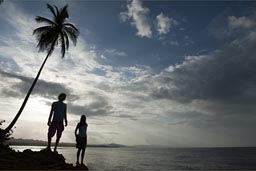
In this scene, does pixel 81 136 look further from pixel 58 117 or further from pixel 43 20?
pixel 43 20

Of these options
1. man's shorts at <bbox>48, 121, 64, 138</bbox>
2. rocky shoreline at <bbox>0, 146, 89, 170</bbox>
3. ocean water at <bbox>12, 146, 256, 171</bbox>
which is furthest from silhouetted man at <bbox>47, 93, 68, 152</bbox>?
ocean water at <bbox>12, 146, 256, 171</bbox>

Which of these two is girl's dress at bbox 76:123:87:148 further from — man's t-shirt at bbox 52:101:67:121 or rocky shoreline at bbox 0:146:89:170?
man's t-shirt at bbox 52:101:67:121

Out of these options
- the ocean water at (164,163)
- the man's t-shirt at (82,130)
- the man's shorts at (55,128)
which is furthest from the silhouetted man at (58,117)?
the ocean water at (164,163)

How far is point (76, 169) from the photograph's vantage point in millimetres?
8562

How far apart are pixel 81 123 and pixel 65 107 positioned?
3.74ft

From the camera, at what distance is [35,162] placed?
8.73 meters

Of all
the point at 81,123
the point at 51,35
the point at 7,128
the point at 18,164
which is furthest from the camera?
the point at 51,35

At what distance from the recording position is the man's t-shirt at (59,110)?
9.44 meters

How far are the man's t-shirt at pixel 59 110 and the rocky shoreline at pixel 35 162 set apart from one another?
152cm

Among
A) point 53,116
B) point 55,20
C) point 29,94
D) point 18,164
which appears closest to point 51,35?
point 55,20

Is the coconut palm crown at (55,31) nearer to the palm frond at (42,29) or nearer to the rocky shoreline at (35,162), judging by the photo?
the palm frond at (42,29)

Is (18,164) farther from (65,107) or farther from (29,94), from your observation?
(29,94)

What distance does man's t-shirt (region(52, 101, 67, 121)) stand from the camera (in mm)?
9438

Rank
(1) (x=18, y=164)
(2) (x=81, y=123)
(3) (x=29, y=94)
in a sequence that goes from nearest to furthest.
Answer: (1) (x=18, y=164)
(2) (x=81, y=123)
(3) (x=29, y=94)
